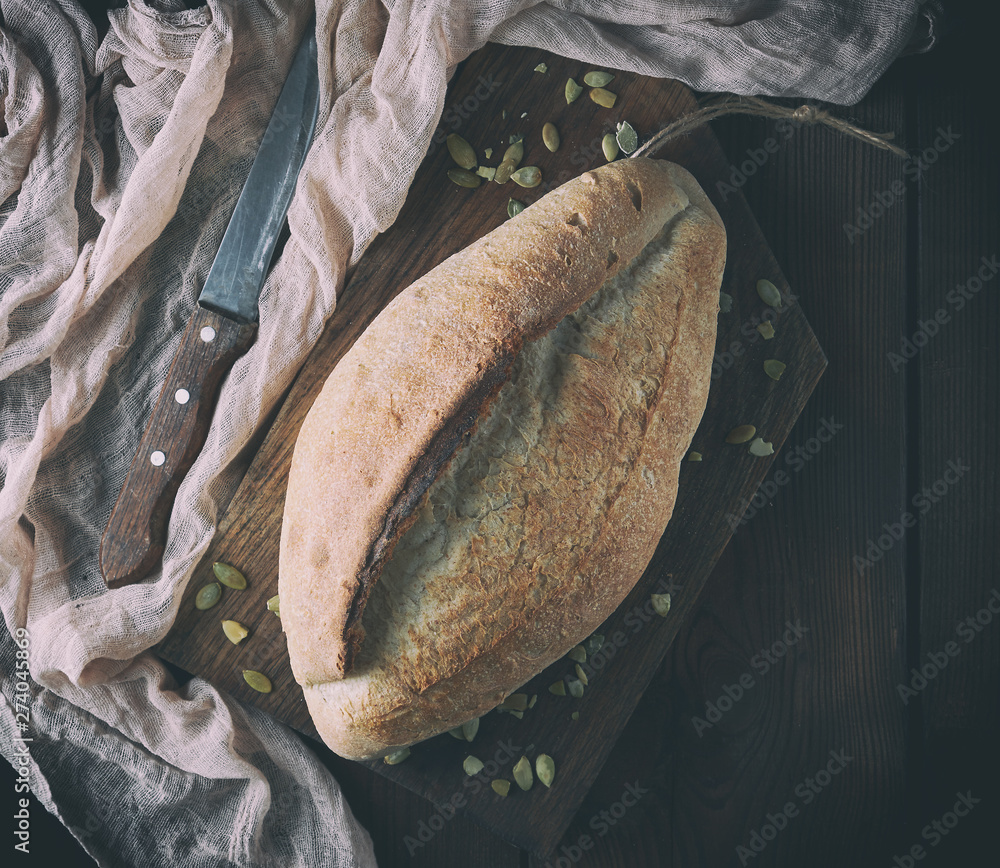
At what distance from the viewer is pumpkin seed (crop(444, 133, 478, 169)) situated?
1412 mm

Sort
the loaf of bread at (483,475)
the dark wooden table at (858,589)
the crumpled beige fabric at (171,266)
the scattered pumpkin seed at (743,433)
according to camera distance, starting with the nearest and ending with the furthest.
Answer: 1. the loaf of bread at (483,475)
2. the crumpled beige fabric at (171,266)
3. the scattered pumpkin seed at (743,433)
4. the dark wooden table at (858,589)

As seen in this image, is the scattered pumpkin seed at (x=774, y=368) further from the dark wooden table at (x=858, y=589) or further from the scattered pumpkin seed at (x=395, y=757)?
the scattered pumpkin seed at (x=395, y=757)

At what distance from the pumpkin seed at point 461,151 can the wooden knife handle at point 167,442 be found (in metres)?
0.57

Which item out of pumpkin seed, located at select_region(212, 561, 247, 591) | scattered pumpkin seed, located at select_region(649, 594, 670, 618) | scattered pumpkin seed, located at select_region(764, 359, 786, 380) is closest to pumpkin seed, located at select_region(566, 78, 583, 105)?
scattered pumpkin seed, located at select_region(764, 359, 786, 380)

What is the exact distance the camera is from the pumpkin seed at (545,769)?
4.65ft

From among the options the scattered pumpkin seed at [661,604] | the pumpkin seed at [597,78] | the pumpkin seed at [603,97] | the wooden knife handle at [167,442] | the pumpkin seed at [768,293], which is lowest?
the wooden knife handle at [167,442]

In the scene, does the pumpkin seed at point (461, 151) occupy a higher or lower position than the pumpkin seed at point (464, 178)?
higher

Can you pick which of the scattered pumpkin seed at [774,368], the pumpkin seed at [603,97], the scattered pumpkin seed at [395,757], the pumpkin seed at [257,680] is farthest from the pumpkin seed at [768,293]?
the pumpkin seed at [257,680]

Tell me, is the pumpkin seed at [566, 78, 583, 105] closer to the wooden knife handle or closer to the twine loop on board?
the twine loop on board

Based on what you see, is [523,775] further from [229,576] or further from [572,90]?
[572,90]

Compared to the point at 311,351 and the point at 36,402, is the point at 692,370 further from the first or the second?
the point at 36,402

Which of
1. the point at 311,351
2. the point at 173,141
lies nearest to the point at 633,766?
the point at 311,351

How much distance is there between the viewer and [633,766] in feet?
5.13

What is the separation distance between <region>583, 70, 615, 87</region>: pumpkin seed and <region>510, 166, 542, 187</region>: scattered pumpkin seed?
8.5 inches
